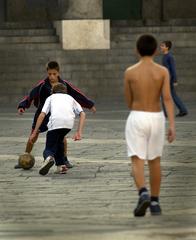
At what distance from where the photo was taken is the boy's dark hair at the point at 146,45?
1011cm

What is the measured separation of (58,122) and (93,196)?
215cm

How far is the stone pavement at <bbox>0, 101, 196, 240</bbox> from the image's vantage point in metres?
8.99

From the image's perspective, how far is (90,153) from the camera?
622 inches

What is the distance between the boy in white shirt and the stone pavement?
203 mm

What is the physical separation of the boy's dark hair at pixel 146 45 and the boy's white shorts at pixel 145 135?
0.54 m

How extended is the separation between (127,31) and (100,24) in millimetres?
924

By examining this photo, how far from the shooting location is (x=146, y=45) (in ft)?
33.2

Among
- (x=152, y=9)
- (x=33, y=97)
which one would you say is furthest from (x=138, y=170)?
(x=152, y=9)

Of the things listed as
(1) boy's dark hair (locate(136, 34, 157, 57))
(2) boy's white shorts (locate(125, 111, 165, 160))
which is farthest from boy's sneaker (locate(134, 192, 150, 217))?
(1) boy's dark hair (locate(136, 34, 157, 57))

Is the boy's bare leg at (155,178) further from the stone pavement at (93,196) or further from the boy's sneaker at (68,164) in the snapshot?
the boy's sneaker at (68,164)

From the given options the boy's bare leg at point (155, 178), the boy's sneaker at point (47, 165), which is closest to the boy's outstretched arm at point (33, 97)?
the boy's sneaker at point (47, 165)

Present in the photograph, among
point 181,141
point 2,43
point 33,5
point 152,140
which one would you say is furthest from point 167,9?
point 152,140

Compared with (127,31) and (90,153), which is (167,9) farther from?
(90,153)

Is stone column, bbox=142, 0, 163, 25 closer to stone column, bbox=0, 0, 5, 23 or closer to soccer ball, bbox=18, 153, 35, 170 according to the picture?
stone column, bbox=0, 0, 5, 23
